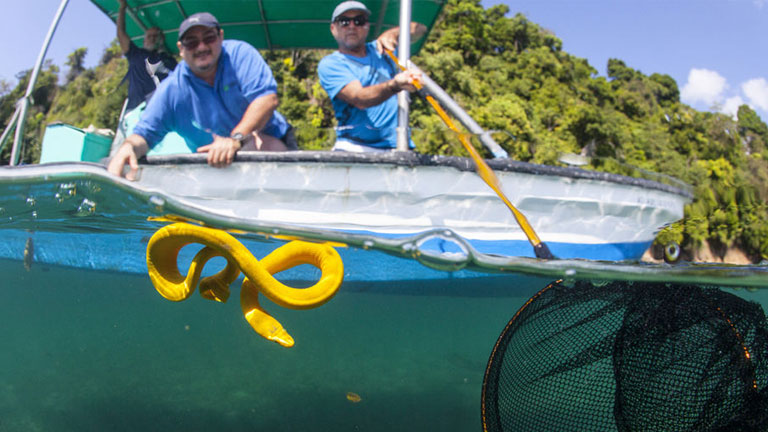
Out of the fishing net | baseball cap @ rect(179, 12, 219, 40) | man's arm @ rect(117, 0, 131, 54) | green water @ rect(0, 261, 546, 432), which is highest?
man's arm @ rect(117, 0, 131, 54)

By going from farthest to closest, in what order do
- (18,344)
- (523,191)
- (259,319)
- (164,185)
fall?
(18,344) < (523,191) < (164,185) < (259,319)

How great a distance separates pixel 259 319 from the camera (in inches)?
73.9

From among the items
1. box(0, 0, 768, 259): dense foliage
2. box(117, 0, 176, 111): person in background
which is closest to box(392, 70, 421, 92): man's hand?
box(0, 0, 768, 259): dense foliage

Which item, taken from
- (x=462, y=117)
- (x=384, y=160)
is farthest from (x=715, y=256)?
(x=384, y=160)

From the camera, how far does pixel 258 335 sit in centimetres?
531

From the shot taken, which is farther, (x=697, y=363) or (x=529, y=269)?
(x=529, y=269)

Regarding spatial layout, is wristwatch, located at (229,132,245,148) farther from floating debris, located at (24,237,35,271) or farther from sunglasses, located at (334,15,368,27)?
floating debris, located at (24,237,35,271)

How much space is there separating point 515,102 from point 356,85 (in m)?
20.1

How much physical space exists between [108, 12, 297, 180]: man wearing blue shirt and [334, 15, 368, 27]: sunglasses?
2.54ft

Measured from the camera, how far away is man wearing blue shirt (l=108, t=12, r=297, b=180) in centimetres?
403

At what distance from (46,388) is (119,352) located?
0.85 m

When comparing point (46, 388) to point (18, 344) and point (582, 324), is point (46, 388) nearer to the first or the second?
point (18, 344)

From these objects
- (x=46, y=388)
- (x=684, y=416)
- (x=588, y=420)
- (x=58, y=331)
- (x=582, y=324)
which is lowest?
(x=58, y=331)

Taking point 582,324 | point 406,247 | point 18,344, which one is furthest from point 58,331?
point 582,324
